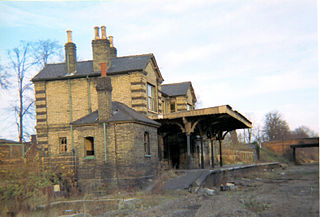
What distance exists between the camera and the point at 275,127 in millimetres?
76125

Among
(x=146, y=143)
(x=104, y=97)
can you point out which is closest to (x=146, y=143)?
(x=146, y=143)

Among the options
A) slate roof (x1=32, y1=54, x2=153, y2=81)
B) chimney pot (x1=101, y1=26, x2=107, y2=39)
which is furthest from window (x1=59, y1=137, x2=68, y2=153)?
chimney pot (x1=101, y1=26, x2=107, y2=39)

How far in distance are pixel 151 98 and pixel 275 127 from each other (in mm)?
59000

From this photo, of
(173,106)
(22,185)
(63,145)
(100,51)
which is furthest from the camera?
(173,106)

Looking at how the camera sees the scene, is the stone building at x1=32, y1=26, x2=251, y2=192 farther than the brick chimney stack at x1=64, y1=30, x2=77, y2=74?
No

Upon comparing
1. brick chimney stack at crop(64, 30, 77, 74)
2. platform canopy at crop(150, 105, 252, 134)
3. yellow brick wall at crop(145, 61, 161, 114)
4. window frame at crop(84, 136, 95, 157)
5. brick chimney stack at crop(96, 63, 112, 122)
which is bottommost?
window frame at crop(84, 136, 95, 157)

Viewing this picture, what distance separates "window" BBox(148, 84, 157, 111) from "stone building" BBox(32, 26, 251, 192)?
0.23 feet

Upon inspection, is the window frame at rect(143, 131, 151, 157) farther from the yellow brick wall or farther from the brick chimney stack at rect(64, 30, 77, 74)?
the brick chimney stack at rect(64, 30, 77, 74)

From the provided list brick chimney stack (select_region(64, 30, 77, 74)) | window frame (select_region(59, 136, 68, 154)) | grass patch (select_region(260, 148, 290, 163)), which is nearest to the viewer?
window frame (select_region(59, 136, 68, 154))

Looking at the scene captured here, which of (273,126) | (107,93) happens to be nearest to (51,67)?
(107,93)

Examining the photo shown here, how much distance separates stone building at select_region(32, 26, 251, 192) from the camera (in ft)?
55.2

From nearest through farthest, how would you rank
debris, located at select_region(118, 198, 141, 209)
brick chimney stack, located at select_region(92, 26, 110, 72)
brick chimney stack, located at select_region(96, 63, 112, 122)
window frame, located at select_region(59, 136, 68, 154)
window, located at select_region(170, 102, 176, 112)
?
debris, located at select_region(118, 198, 141, 209)
brick chimney stack, located at select_region(96, 63, 112, 122)
window frame, located at select_region(59, 136, 68, 154)
brick chimney stack, located at select_region(92, 26, 110, 72)
window, located at select_region(170, 102, 176, 112)

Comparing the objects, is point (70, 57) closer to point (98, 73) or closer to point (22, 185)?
point (98, 73)

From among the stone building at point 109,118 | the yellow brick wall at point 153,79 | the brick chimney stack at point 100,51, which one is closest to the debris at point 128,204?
the stone building at point 109,118
